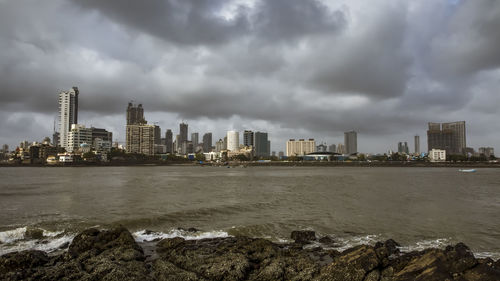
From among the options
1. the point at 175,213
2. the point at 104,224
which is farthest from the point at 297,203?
the point at 104,224

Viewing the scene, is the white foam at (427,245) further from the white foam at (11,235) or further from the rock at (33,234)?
the white foam at (11,235)

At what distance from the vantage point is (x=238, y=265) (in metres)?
11.1

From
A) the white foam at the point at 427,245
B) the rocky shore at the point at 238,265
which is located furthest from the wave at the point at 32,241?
the white foam at the point at 427,245

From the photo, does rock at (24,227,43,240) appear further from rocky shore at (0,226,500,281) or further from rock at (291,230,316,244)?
rock at (291,230,316,244)

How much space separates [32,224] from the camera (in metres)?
21.3

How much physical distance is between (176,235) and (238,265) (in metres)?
8.03

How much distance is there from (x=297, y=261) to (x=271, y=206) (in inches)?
729

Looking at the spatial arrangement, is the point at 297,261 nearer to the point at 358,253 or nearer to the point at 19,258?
the point at 358,253

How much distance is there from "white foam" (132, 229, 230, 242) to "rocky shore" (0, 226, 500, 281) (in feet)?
10.3

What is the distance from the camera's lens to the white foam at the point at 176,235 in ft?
56.6

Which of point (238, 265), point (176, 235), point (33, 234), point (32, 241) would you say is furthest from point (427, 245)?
point (33, 234)

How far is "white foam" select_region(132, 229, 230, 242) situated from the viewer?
17.2 meters

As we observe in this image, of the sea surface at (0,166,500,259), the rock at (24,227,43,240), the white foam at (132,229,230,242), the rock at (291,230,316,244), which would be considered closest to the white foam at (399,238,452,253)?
the sea surface at (0,166,500,259)

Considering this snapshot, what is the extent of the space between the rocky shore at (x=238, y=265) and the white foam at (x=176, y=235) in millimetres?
3140
